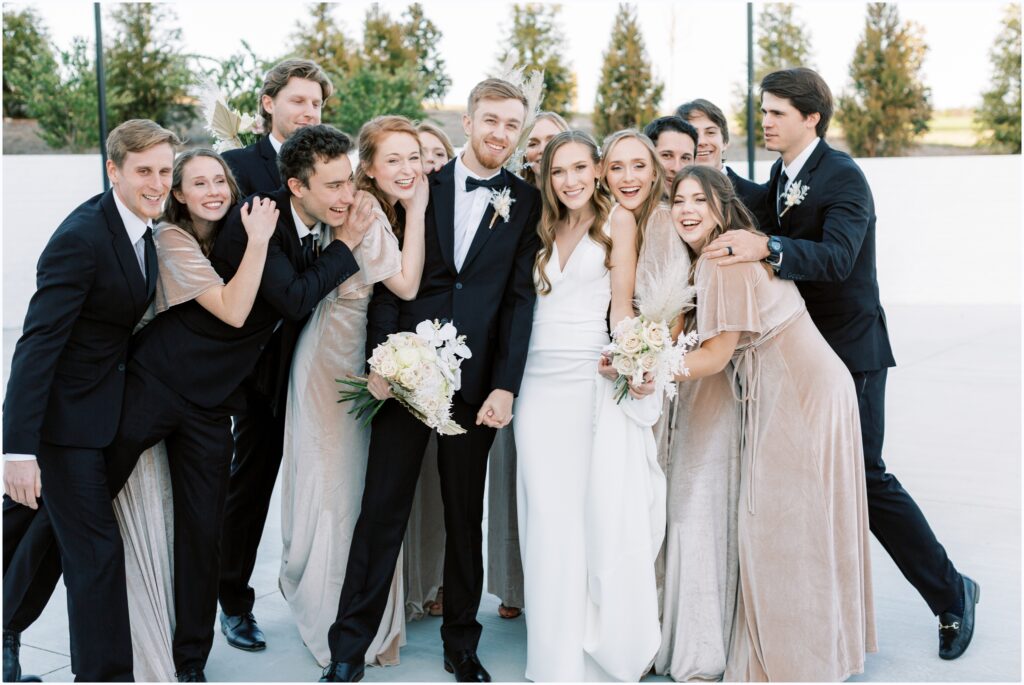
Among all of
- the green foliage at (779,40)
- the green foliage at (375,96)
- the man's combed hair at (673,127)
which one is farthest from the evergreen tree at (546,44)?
the man's combed hair at (673,127)

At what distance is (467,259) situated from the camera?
3.99 meters

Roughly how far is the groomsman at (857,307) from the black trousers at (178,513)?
94.8 inches

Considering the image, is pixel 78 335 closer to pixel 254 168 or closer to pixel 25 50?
pixel 254 168

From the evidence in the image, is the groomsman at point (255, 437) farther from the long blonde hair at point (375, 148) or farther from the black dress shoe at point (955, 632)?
the black dress shoe at point (955, 632)

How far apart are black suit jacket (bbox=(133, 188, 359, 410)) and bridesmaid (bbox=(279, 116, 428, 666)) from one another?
0.20 meters

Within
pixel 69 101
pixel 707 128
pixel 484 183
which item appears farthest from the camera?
pixel 69 101

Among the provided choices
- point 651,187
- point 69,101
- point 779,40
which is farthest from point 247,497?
point 779,40

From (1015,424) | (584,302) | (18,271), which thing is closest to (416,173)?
(584,302)

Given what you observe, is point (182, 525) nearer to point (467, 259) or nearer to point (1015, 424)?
point (467, 259)

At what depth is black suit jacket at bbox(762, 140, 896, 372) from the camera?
401 centimetres

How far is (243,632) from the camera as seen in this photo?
4367 mm

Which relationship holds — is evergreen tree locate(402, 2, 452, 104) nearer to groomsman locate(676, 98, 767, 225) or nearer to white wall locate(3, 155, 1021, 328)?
white wall locate(3, 155, 1021, 328)

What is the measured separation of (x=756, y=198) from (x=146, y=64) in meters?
17.8

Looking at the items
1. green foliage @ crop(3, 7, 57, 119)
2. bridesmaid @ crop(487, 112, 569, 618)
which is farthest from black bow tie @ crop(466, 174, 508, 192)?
green foliage @ crop(3, 7, 57, 119)
